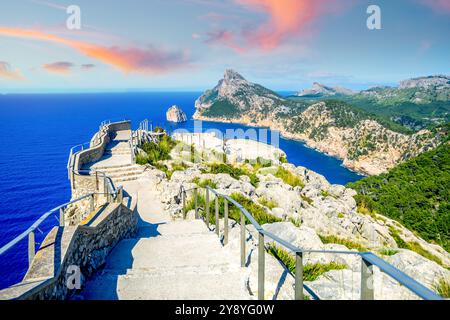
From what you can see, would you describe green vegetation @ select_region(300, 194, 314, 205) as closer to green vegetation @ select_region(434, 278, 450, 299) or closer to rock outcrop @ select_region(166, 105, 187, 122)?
green vegetation @ select_region(434, 278, 450, 299)

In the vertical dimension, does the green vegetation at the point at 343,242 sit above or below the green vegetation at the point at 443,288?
below

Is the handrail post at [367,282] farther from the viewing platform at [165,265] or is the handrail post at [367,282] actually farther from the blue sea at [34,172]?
the blue sea at [34,172]

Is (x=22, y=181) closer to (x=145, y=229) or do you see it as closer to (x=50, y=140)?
(x=50, y=140)

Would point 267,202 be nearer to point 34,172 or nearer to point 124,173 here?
point 124,173

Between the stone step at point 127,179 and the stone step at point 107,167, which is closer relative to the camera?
the stone step at point 127,179

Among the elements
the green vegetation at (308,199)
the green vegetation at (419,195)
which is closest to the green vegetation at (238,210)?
the green vegetation at (308,199)

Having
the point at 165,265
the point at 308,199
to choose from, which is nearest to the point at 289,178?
the point at 308,199
